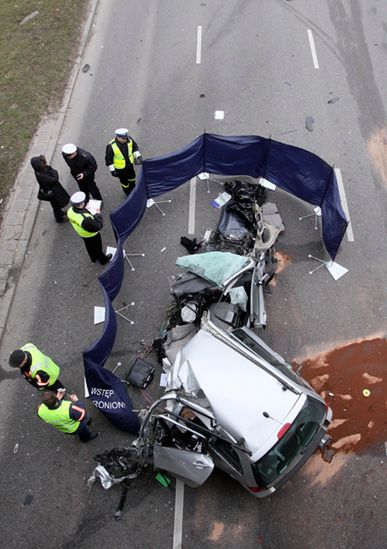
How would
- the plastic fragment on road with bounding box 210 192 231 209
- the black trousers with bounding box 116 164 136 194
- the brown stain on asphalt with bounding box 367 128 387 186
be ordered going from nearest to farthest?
the black trousers with bounding box 116 164 136 194
the plastic fragment on road with bounding box 210 192 231 209
the brown stain on asphalt with bounding box 367 128 387 186

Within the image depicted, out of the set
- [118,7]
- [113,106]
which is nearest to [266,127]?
[113,106]

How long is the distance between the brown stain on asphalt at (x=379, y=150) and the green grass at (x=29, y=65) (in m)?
7.77

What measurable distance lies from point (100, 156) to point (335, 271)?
5.85 meters

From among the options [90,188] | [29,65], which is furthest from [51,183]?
[29,65]

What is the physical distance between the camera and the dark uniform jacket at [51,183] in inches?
329

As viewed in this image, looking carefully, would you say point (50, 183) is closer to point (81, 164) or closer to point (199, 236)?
point (81, 164)

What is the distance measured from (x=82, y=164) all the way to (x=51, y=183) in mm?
696

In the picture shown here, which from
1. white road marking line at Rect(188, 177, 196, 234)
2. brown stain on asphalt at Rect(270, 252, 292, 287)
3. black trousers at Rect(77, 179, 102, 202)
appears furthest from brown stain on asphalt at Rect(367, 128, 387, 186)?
black trousers at Rect(77, 179, 102, 202)

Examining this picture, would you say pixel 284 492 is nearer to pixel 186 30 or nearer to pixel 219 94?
pixel 219 94

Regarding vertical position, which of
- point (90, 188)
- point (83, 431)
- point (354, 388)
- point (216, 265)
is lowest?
point (354, 388)

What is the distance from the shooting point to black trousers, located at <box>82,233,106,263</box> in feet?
26.7

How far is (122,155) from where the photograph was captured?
28.3ft

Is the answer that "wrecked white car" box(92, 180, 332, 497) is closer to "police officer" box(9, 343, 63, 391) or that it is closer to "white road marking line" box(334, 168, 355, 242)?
"police officer" box(9, 343, 63, 391)

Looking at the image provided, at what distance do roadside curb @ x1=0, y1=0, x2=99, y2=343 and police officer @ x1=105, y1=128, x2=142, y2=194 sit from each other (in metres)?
2.11
